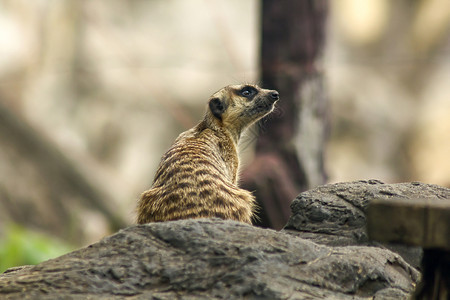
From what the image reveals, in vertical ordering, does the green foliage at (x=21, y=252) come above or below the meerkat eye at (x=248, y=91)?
below

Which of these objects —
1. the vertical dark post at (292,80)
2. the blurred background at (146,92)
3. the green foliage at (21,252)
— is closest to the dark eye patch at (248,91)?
the vertical dark post at (292,80)

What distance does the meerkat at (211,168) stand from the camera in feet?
12.0

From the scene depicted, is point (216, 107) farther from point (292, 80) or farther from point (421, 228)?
point (292, 80)

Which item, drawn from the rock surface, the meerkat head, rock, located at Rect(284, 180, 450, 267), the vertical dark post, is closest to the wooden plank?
the rock surface

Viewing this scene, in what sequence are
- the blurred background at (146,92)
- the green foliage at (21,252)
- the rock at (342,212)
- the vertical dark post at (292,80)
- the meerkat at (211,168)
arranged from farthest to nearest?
the blurred background at (146,92)
the vertical dark post at (292,80)
the green foliage at (21,252)
the meerkat at (211,168)
the rock at (342,212)

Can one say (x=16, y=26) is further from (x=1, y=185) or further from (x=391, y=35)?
(x=391, y=35)

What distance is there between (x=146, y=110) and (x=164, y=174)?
7645 mm

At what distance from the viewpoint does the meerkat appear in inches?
143

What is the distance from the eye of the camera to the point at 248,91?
4.80 metres

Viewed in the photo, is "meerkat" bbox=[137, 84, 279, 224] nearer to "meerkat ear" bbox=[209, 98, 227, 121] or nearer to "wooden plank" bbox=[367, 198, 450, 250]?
"meerkat ear" bbox=[209, 98, 227, 121]

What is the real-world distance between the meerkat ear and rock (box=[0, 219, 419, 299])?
1.95 meters

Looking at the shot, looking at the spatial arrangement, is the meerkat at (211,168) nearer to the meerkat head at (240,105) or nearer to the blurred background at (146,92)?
the meerkat head at (240,105)

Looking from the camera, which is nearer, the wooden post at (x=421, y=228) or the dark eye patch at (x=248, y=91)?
the wooden post at (x=421, y=228)

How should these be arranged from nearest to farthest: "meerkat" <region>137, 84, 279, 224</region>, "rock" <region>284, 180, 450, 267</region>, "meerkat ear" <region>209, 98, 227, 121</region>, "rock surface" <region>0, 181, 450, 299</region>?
"rock surface" <region>0, 181, 450, 299</region> → "rock" <region>284, 180, 450, 267</region> → "meerkat" <region>137, 84, 279, 224</region> → "meerkat ear" <region>209, 98, 227, 121</region>
